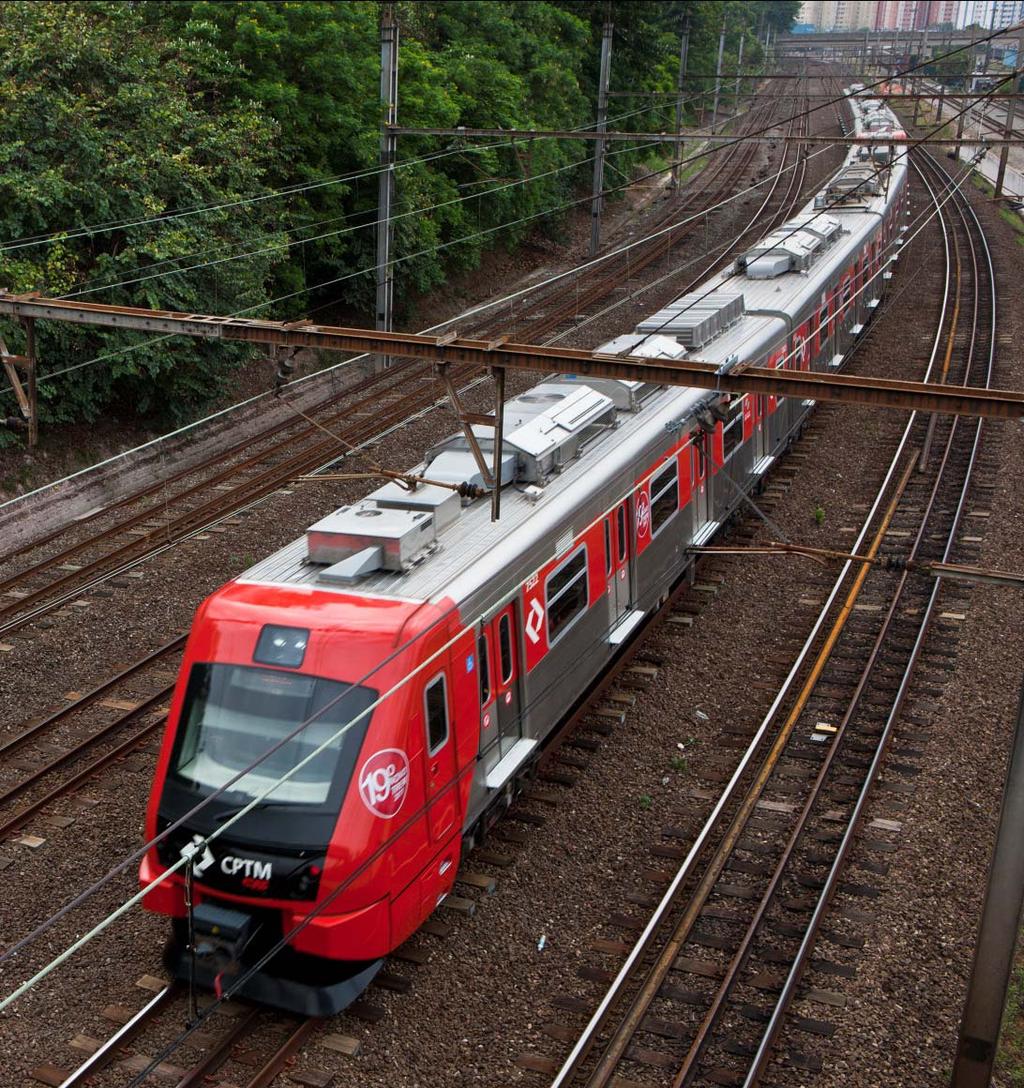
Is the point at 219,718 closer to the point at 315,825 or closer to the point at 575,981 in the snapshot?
the point at 315,825

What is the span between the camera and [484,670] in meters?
9.73

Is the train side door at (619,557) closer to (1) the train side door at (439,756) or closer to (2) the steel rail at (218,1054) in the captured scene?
(1) the train side door at (439,756)

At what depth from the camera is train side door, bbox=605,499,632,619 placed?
12355mm

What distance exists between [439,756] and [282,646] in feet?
4.89

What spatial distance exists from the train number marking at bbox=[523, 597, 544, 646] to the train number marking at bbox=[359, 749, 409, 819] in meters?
2.37

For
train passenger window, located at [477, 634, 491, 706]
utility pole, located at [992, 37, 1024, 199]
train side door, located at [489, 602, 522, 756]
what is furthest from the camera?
utility pole, located at [992, 37, 1024, 199]

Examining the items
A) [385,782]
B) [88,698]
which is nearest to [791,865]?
[385,782]

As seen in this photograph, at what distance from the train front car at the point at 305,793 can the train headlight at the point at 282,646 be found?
0.04 feet

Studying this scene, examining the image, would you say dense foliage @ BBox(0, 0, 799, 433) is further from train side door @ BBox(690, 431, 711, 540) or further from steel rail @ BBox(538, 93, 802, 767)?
steel rail @ BBox(538, 93, 802, 767)

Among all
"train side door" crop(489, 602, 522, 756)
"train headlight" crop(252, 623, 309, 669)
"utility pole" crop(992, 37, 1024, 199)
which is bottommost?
"train side door" crop(489, 602, 522, 756)

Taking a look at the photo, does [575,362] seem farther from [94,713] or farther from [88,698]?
[88,698]

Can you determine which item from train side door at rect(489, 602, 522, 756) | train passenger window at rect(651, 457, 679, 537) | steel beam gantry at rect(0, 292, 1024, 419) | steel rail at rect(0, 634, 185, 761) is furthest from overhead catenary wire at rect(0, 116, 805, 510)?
train side door at rect(489, 602, 522, 756)

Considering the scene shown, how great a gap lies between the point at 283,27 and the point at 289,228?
14.6 feet

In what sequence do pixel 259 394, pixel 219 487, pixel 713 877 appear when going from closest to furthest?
pixel 713 877 < pixel 219 487 < pixel 259 394
